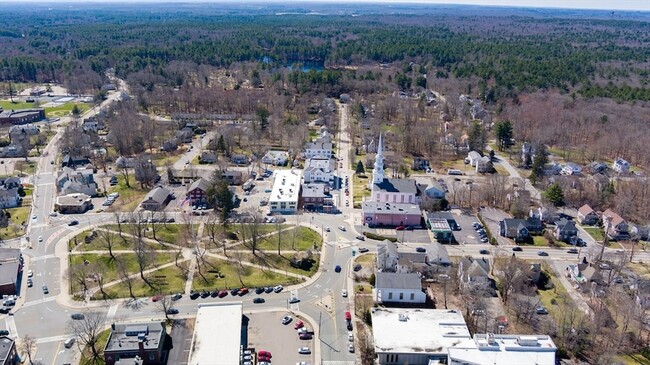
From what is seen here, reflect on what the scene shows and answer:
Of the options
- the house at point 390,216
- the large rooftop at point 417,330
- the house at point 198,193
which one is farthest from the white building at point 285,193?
the large rooftop at point 417,330

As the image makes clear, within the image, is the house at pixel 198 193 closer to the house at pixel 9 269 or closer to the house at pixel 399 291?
the house at pixel 9 269

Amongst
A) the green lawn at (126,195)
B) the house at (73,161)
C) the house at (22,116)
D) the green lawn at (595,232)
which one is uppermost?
the house at (22,116)

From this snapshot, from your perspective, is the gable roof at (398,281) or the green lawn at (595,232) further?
the green lawn at (595,232)

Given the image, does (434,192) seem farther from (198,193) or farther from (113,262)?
(113,262)

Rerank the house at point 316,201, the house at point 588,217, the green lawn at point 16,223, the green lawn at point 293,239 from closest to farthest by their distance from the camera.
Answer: the green lawn at point 293,239 → the green lawn at point 16,223 → the house at point 588,217 → the house at point 316,201

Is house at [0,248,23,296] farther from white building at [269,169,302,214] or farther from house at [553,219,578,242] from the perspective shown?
house at [553,219,578,242]

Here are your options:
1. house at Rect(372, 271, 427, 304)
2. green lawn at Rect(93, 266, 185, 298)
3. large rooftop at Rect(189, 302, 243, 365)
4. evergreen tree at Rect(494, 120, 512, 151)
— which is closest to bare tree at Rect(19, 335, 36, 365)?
green lawn at Rect(93, 266, 185, 298)

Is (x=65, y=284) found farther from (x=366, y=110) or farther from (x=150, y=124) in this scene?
(x=366, y=110)
